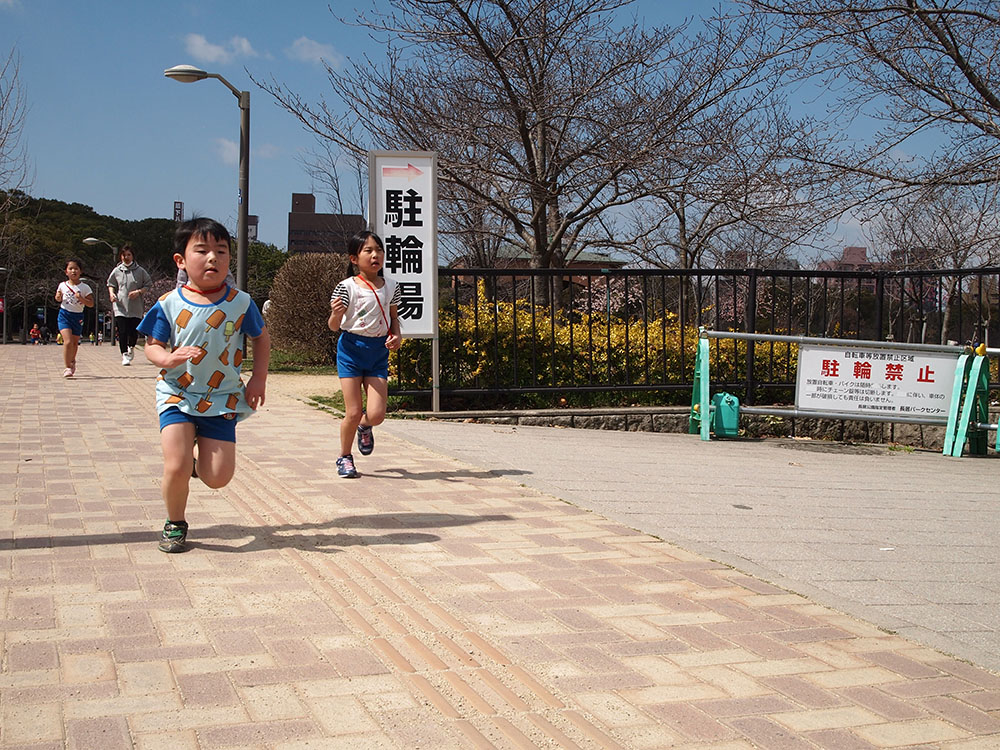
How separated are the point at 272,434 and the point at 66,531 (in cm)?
352

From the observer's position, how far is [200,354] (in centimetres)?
412

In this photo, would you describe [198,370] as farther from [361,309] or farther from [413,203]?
[413,203]

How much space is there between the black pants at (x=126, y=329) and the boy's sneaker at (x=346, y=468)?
333 inches

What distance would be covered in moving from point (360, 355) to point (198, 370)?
1892 millimetres

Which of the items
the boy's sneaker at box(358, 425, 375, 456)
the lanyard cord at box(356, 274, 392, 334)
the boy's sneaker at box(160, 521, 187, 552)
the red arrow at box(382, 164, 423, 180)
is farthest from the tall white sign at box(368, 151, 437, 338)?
the boy's sneaker at box(160, 521, 187, 552)

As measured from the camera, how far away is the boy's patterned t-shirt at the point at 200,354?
13.8 ft

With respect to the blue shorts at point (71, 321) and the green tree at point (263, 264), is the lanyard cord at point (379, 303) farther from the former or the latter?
the green tree at point (263, 264)

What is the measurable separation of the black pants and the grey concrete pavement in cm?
683

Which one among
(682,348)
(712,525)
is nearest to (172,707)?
(712,525)

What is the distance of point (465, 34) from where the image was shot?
40.6ft

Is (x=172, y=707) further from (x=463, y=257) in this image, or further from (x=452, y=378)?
(x=463, y=257)

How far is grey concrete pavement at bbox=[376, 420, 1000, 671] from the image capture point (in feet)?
13.3

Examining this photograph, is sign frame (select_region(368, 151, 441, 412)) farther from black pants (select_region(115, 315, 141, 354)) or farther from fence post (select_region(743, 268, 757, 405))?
black pants (select_region(115, 315, 141, 354))

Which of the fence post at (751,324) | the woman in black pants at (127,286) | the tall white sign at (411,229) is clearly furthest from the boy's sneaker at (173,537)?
the woman in black pants at (127,286)
